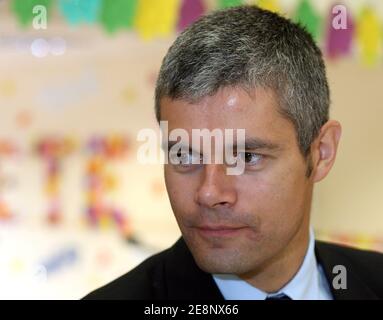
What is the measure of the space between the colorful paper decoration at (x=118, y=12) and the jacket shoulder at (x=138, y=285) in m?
0.79

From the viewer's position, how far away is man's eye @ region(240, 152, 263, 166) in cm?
85

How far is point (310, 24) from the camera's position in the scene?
159 centimetres

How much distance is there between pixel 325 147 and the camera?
974 millimetres

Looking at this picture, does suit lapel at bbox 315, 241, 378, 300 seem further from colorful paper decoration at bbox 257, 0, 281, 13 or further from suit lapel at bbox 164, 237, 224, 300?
colorful paper decoration at bbox 257, 0, 281, 13

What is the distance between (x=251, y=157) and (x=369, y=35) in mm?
1244

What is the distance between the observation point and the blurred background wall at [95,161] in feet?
8.04

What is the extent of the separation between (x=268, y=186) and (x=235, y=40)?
0.70 feet

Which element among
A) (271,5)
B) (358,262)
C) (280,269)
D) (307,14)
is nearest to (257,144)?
(280,269)

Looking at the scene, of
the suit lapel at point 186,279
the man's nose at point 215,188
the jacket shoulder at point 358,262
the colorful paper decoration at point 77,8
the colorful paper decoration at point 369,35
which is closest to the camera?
the man's nose at point 215,188

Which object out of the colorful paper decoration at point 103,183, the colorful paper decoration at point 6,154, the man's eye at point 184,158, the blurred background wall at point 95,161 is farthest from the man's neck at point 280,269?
the colorful paper decoration at point 6,154

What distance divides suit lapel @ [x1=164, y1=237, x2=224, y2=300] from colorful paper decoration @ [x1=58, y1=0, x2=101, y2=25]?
2.36 feet

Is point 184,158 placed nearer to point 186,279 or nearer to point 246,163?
point 246,163

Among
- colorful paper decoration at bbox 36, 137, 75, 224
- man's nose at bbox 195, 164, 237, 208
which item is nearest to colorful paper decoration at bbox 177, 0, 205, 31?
man's nose at bbox 195, 164, 237, 208

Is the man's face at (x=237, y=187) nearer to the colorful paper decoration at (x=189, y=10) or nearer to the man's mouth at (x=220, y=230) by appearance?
the man's mouth at (x=220, y=230)
